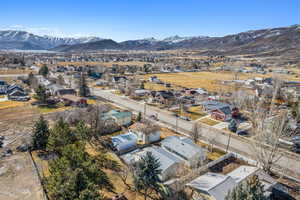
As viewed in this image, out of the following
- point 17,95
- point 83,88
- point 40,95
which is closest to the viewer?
point 40,95

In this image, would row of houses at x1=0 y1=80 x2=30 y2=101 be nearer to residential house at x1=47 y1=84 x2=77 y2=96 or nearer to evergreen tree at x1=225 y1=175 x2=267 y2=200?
residential house at x1=47 y1=84 x2=77 y2=96

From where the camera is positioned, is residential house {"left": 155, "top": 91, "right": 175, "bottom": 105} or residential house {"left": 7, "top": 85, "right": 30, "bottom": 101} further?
residential house {"left": 155, "top": 91, "right": 175, "bottom": 105}

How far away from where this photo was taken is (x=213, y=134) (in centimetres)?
3225

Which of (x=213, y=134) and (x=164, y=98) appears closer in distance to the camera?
(x=213, y=134)

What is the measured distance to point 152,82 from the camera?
77.6m

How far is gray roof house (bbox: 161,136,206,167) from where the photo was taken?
23.0m

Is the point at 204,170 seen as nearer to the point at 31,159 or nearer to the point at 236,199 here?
the point at 236,199

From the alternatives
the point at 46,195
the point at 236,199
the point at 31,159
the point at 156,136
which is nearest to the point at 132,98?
the point at 156,136

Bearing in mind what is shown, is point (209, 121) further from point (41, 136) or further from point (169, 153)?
point (41, 136)

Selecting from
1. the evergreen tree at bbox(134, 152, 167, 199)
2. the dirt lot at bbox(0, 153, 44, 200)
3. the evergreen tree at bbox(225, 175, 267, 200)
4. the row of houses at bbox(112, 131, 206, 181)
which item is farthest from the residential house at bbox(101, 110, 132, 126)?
the evergreen tree at bbox(225, 175, 267, 200)

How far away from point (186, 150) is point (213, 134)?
1030cm

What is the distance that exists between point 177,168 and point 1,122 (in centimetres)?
3231

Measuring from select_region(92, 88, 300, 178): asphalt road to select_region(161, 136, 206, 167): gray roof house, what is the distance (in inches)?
247

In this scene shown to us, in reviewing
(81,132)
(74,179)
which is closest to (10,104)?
(81,132)
